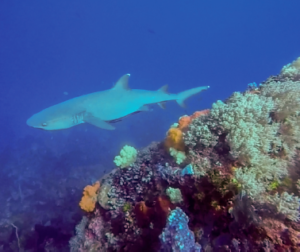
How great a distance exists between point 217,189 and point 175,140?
4.04ft

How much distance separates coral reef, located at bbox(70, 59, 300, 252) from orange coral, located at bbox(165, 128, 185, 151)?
16 mm

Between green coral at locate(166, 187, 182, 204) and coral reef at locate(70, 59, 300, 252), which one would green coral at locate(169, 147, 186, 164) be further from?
green coral at locate(166, 187, 182, 204)

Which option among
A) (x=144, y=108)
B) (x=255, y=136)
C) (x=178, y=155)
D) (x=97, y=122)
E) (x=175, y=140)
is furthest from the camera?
(x=144, y=108)

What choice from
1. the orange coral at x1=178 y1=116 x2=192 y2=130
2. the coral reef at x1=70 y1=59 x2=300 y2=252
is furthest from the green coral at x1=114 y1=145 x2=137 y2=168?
the orange coral at x1=178 y1=116 x2=192 y2=130

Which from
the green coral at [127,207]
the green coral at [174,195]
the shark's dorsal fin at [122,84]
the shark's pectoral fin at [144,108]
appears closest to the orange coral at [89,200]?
the green coral at [127,207]

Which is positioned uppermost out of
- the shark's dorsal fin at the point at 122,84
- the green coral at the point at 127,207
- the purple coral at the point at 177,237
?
the shark's dorsal fin at the point at 122,84

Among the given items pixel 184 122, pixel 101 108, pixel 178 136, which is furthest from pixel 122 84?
pixel 178 136

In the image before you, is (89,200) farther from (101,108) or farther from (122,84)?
(122,84)

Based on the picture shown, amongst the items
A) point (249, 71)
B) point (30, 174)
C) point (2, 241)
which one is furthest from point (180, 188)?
point (249, 71)

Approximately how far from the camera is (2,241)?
8711 mm

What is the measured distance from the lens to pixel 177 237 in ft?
6.76

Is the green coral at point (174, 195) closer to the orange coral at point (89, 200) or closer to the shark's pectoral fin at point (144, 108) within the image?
the orange coral at point (89, 200)

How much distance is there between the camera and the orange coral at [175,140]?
3.68 metres

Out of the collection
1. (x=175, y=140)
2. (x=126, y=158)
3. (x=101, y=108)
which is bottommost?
(x=175, y=140)
